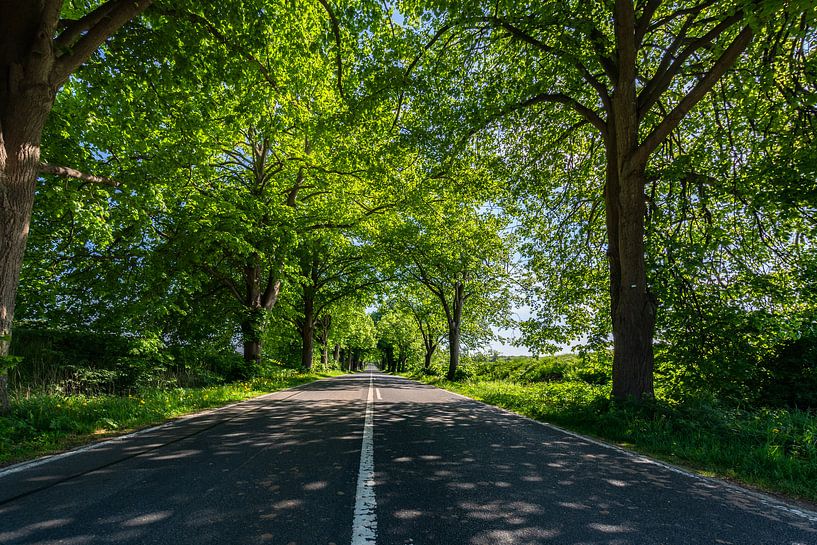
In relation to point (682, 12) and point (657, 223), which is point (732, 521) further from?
point (682, 12)

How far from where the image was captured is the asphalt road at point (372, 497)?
2.65 m

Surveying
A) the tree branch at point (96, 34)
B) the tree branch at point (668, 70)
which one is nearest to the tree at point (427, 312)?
the tree branch at point (668, 70)

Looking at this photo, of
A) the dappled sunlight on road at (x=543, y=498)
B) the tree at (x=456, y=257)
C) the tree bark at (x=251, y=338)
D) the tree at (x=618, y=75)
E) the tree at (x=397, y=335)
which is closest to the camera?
the dappled sunlight on road at (x=543, y=498)

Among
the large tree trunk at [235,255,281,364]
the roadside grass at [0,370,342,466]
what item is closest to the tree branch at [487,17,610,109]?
the roadside grass at [0,370,342,466]

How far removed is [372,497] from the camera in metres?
3.31

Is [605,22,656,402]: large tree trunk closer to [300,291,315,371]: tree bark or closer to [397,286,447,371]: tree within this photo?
[397,286,447,371]: tree

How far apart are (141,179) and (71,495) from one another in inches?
315

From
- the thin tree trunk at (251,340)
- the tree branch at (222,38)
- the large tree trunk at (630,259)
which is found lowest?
the thin tree trunk at (251,340)

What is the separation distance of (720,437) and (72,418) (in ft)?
33.4

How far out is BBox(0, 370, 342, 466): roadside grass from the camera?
503 cm

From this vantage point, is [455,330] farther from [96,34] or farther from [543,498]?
[96,34]

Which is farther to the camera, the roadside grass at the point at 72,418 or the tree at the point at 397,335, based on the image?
the tree at the point at 397,335

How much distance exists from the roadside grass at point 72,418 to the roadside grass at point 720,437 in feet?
27.2

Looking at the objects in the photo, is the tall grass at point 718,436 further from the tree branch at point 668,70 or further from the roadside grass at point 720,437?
the tree branch at point 668,70
